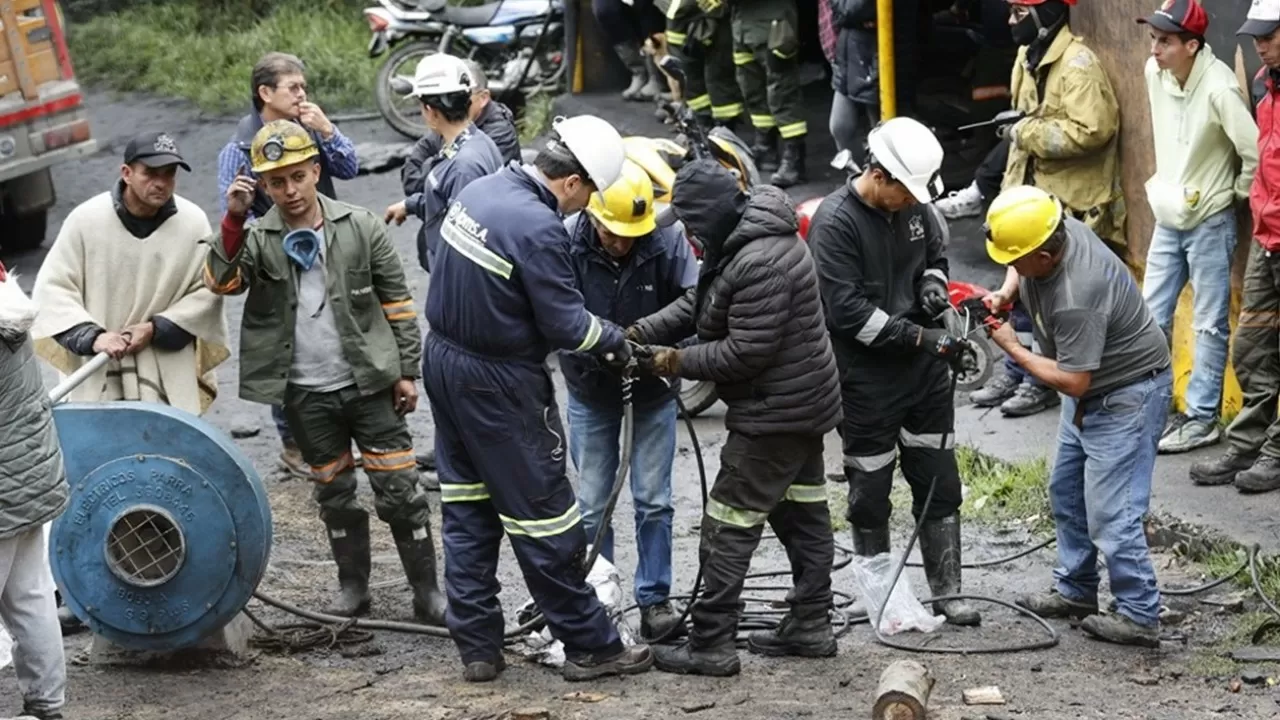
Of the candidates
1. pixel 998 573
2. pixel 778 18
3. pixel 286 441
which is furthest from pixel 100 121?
pixel 998 573

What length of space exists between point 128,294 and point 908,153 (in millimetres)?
2965

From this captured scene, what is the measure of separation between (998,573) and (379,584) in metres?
2.65

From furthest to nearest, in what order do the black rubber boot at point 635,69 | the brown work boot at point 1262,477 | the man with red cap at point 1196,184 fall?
the black rubber boot at point 635,69
the man with red cap at point 1196,184
the brown work boot at point 1262,477

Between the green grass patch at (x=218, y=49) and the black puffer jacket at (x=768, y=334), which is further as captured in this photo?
the green grass patch at (x=218, y=49)

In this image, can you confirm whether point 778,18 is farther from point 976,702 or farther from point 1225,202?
point 976,702

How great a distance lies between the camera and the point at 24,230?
1412 centimetres

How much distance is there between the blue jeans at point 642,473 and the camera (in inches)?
278

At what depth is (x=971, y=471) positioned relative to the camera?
29.6 feet

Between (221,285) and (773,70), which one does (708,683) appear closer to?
(221,285)

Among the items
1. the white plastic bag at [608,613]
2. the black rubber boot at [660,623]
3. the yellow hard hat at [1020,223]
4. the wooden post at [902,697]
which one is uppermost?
the yellow hard hat at [1020,223]

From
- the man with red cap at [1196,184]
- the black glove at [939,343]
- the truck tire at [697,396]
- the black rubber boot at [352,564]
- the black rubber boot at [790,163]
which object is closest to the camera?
the black glove at [939,343]

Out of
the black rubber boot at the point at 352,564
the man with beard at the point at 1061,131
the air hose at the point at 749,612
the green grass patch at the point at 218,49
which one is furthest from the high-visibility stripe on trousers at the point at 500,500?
the green grass patch at the point at 218,49

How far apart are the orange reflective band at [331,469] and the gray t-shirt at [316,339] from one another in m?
0.34

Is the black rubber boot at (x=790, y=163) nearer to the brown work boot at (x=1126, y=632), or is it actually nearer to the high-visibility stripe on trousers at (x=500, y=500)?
the brown work boot at (x=1126, y=632)
